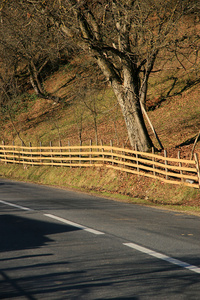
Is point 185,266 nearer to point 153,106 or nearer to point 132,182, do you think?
point 132,182

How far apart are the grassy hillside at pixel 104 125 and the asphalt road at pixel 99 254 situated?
145 inches

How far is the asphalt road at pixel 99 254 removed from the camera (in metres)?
4.66

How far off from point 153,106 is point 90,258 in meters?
23.8

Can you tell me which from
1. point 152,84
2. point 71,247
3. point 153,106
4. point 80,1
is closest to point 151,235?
point 71,247

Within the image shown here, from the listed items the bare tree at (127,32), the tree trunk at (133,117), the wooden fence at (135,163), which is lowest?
the wooden fence at (135,163)

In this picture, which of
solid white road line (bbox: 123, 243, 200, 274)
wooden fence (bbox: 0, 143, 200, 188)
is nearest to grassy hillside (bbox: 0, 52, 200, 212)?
wooden fence (bbox: 0, 143, 200, 188)

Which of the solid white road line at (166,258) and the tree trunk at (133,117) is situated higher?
the tree trunk at (133,117)

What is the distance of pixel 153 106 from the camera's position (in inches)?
1144

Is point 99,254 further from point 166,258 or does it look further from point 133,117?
point 133,117

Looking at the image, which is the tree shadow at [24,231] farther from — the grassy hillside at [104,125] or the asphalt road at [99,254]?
the grassy hillside at [104,125]

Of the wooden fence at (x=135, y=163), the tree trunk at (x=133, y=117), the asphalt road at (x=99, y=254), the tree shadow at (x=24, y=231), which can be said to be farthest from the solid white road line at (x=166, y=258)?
the tree trunk at (x=133, y=117)

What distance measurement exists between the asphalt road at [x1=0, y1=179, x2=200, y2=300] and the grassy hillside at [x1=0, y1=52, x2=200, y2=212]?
368cm

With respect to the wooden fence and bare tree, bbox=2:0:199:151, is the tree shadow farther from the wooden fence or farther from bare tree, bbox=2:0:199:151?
bare tree, bbox=2:0:199:151

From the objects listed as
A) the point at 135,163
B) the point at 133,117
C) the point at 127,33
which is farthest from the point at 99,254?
the point at 127,33
